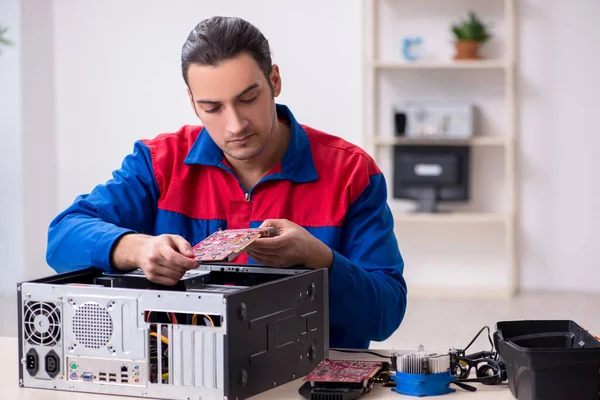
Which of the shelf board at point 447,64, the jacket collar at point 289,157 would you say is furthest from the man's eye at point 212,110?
the shelf board at point 447,64

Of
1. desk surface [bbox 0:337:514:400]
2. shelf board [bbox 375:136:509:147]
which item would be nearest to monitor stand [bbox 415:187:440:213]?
shelf board [bbox 375:136:509:147]

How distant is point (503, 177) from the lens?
539cm

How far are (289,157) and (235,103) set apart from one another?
218mm

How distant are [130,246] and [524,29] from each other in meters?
→ 4.15

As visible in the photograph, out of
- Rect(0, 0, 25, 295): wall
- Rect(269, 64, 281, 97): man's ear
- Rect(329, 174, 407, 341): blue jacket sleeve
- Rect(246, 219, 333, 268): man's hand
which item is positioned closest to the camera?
Rect(246, 219, 333, 268): man's hand

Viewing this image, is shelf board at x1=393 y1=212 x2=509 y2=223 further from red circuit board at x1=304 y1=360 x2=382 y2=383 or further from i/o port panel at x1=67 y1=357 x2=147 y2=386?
i/o port panel at x1=67 y1=357 x2=147 y2=386

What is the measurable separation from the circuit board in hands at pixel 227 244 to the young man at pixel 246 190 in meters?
0.23

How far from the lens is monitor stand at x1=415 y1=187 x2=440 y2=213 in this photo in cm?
530

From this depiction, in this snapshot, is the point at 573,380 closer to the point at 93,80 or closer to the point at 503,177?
the point at 503,177

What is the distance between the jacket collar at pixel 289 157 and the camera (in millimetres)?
1940

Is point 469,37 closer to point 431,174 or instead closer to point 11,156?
point 431,174

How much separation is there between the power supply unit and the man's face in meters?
0.39

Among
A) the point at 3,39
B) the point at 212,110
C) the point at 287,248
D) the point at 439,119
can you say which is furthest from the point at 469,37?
the point at 287,248

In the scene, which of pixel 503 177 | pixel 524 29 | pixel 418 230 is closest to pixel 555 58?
pixel 524 29
